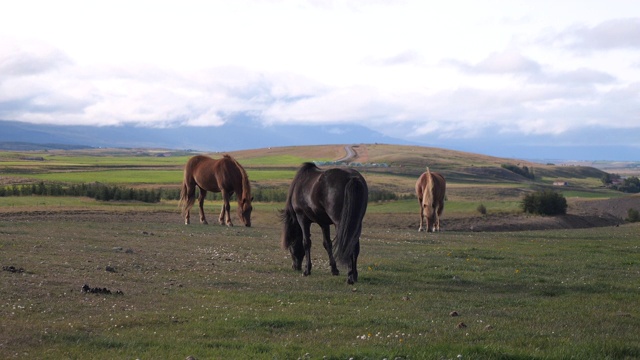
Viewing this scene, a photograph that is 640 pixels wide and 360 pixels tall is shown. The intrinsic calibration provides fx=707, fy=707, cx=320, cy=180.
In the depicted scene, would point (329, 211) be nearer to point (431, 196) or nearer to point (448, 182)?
point (431, 196)

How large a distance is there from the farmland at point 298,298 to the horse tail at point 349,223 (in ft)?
2.21

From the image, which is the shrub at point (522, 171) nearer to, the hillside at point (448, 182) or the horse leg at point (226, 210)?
the hillside at point (448, 182)

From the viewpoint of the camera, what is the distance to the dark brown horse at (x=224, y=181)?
2967 centimetres

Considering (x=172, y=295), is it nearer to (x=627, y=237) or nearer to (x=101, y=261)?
(x=101, y=261)

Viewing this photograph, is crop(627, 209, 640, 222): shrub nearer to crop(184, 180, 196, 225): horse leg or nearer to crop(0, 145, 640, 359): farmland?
crop(0, 145, 640, 359): farmland

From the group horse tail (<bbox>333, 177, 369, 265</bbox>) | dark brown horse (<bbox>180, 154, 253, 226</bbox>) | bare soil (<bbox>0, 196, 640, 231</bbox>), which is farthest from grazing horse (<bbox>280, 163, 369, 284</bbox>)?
bare soil (<bbox>0, 196, 640, 231</bbox>)

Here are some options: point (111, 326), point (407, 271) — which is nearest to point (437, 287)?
point (407, 271)

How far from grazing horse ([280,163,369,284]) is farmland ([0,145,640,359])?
24.1 inches

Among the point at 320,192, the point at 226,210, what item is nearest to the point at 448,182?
the point at 226,210

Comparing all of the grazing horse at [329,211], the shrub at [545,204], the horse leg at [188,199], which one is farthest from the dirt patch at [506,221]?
the grazing horse at [329,211]

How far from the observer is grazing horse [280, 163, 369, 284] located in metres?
13.9

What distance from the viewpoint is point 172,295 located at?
39.2 feet

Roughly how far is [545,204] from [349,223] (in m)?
31.7

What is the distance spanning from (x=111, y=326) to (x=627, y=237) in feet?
79.4
